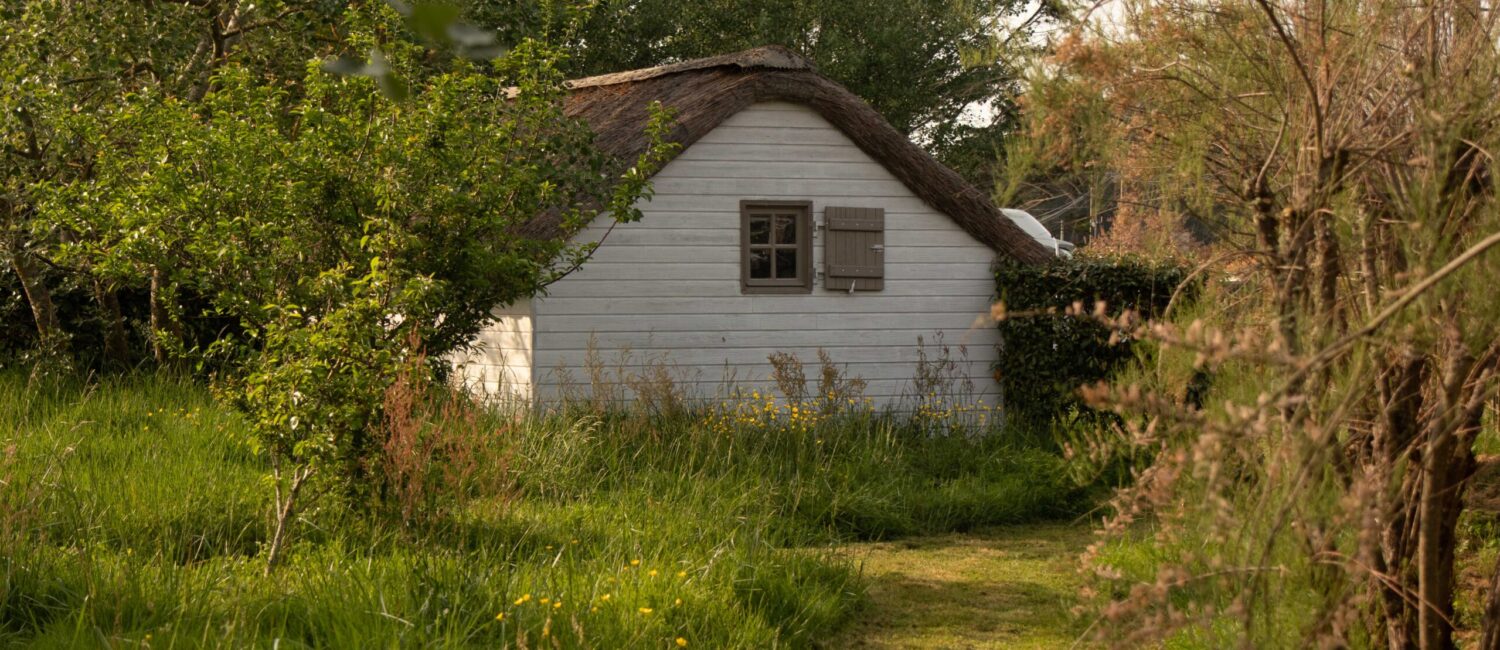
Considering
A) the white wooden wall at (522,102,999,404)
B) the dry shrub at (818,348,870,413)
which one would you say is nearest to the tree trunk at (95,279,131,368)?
the white wooden wall at (522,102,999,404)

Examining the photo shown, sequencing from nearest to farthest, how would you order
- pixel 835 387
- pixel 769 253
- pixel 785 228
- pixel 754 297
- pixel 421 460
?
pixel 421 460 < pixel 835 387 < pixel 754 297 < pixel 769 253 < pixel 785 228

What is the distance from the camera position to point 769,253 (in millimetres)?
11836

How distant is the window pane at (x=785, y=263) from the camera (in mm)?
11898

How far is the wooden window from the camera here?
38.5 ft

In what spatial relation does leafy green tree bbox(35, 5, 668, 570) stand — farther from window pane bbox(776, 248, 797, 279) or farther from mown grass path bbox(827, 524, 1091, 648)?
window pane bbox(776, 248, 797, 279)

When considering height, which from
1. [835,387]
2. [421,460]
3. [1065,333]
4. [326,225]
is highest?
[326,225]

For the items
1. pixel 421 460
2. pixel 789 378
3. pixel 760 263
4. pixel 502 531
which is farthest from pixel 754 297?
pixel 421 460

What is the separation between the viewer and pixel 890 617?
6422 millimetres

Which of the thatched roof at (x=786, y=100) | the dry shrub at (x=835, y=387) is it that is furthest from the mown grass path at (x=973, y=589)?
the thatched roof at (x=786, y=100)

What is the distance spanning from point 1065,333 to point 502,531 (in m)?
5.97

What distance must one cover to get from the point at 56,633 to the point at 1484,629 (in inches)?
183

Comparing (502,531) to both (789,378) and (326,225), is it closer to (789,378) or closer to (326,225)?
(326,225)

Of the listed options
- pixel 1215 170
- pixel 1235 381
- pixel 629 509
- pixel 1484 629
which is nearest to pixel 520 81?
pixel 629 509

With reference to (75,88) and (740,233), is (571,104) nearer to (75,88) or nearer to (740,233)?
(740,233)
